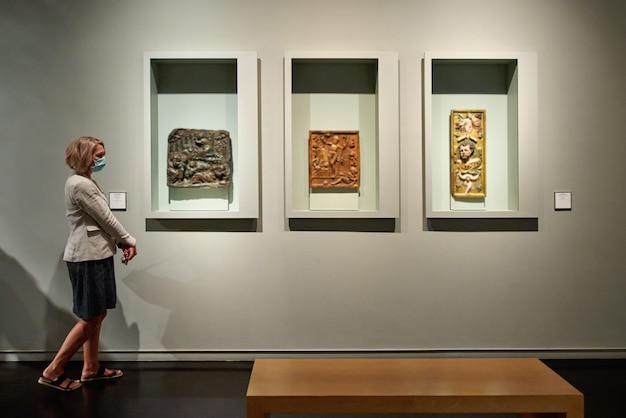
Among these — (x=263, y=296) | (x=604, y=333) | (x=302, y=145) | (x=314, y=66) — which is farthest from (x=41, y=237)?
(x=604, y=333)

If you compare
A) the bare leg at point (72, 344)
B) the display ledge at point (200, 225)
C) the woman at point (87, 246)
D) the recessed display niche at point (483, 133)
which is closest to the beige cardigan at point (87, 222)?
the woman at point (87, 246)

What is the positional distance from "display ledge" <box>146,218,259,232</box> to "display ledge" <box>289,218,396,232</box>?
301 millimetres

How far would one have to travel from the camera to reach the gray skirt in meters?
2.88

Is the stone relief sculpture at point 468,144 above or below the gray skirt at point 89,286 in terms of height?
above

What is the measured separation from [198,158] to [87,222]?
34.7 inches

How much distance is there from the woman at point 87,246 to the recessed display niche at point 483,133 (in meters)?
2.02

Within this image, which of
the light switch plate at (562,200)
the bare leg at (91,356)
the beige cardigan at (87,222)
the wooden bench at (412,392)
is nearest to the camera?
the wooden bench at (412,392)

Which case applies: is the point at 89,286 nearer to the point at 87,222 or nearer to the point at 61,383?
the point at 87,222

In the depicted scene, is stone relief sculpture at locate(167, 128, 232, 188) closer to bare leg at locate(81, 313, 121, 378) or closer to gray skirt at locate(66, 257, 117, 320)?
gray skirt at locate(66, 257, 117, 320)

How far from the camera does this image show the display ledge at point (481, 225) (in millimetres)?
3461

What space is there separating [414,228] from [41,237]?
254 centimetres

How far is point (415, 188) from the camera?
3.46m

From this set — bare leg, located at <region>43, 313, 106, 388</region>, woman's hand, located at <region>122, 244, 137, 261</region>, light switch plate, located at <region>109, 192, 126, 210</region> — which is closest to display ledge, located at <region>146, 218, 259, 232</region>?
light switch plate, located at <region>109, 192, 126, 210</region>

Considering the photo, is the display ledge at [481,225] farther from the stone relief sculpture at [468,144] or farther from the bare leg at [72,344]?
the bare leg at [72,344]
